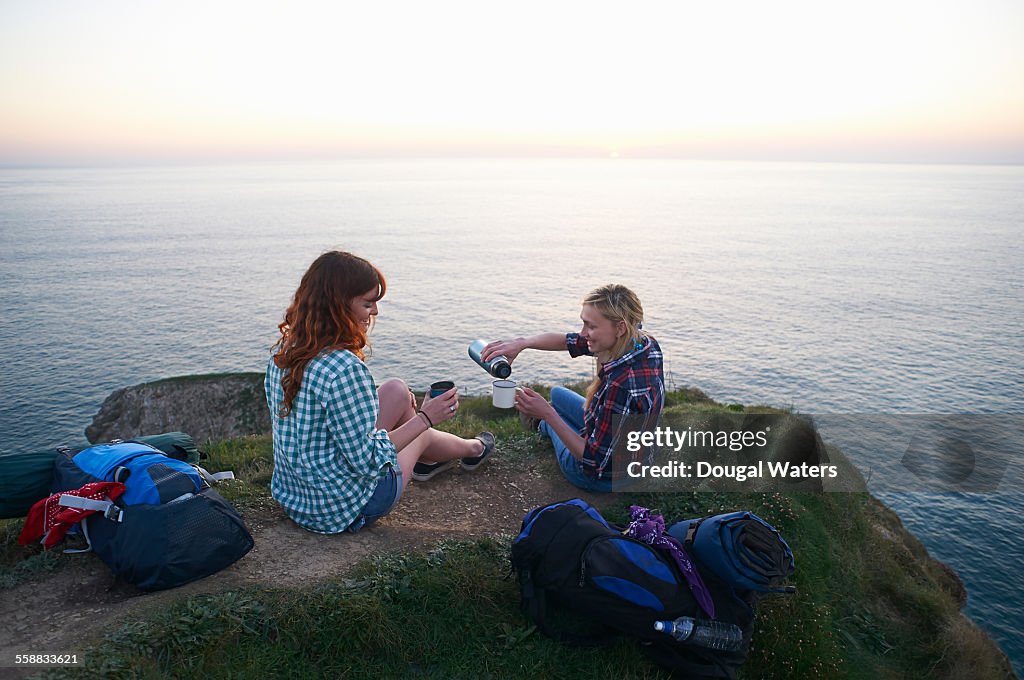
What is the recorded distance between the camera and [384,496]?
21.5 ft

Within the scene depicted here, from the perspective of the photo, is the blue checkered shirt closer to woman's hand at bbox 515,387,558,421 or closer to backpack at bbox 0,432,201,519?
woman's hand at bbox 515,387,558,421

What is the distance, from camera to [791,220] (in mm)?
128750

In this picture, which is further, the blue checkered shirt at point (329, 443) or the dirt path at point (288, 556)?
the blue checkered shirt at point (329, 443)

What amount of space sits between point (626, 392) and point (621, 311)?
0.90 metres

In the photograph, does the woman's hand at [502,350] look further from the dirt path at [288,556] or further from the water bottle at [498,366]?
the dirt path at [288,556]

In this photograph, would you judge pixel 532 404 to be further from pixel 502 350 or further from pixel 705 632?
pixel 705 632

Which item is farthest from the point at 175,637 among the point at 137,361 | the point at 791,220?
the point at 791,220

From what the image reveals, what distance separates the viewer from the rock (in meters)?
33.5

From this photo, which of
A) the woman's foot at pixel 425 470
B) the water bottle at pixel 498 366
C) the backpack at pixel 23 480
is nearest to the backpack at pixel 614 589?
the water bottle at pixel 498 366

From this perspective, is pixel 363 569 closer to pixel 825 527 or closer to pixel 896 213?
pixel 825 527

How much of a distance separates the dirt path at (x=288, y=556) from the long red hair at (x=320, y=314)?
1.77 metres

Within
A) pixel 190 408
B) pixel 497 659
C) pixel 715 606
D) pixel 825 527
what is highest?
pixel 715 606

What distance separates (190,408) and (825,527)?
33565 millimetres

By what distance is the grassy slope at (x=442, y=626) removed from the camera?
527cm
